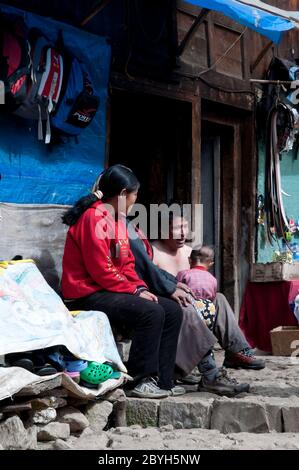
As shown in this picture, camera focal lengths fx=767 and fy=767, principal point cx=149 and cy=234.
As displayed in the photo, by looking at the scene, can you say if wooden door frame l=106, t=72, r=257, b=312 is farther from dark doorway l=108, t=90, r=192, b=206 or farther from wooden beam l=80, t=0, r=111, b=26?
wooden beam l=80, t=0, r=111, b=26

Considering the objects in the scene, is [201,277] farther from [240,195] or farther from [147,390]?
[240,195]

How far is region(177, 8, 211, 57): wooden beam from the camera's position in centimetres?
732

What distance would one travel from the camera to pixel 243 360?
245 inches

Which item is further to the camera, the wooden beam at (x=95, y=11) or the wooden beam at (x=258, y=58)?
the wooden beam at (x=258, y=58)

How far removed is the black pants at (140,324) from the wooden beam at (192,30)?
10.8 ft

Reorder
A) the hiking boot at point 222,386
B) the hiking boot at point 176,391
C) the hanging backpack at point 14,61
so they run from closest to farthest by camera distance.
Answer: the hiking boot at point 176,391
the hiking boot at point 222,386
the hanging backpack at point 14,61

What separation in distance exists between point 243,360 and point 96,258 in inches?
73.6

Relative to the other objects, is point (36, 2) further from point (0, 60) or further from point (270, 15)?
point (270, 15)

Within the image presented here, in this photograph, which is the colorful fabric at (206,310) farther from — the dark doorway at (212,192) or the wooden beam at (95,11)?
the dark doorway at (212,192)

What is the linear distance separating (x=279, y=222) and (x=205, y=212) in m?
0.96

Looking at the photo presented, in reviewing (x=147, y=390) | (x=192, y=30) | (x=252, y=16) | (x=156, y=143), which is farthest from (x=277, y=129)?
(x=147, y=390)

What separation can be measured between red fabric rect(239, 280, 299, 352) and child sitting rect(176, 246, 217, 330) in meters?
2.15

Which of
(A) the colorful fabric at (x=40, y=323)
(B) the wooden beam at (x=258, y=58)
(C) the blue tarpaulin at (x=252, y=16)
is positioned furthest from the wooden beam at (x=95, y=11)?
(B) the wooden beam at (x=258, y=58)

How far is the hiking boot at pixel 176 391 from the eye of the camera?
511 centimetres
